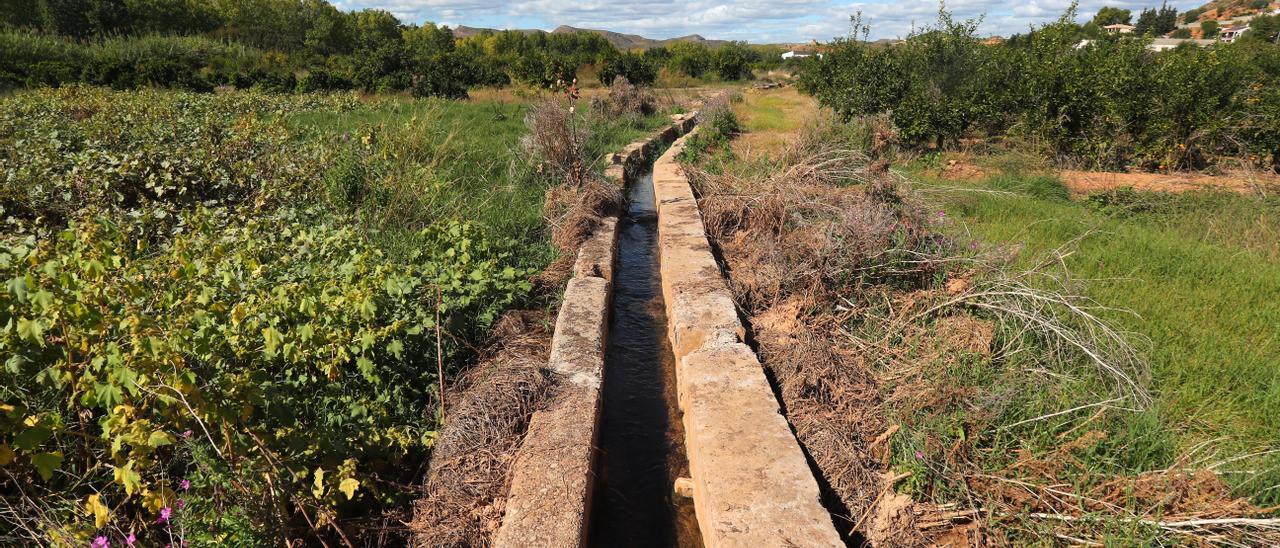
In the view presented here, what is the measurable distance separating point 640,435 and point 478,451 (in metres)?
1.01

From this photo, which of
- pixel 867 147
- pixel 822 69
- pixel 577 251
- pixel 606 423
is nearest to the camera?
pixel 606 423

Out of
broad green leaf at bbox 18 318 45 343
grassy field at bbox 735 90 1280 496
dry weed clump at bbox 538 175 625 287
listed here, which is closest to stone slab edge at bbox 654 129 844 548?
dry weed clump at bbox 538 175 625 287

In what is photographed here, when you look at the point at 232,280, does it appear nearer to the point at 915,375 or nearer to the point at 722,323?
the point at 722,323

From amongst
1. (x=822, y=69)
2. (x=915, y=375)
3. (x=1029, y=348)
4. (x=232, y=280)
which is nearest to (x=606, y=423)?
(x=915, y=375)

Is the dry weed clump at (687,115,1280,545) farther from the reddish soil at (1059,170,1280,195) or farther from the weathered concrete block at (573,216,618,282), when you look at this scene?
the reddish soil at (1059,170,1280,195)

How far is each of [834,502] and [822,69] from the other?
48.4 feet

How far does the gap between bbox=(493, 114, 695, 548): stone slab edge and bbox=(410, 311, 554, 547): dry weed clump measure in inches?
3.5

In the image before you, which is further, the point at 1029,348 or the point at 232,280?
the point at 1029,348

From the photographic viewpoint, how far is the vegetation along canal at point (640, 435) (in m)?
3.00

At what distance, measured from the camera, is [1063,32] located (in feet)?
31.2

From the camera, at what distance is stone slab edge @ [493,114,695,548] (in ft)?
8.22

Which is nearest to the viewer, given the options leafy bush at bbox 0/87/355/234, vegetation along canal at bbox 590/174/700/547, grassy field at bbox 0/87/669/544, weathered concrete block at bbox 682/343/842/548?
grassy field at bbox 0/87/669/544

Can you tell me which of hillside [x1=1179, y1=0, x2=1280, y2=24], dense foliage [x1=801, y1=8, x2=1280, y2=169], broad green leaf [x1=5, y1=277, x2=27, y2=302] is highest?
hillside [x1=1179, y1=0, x2=1280, y2=24]

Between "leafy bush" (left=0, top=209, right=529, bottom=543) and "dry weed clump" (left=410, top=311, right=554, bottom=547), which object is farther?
"dry weed clump" (left=410, top=311, right=554, bottom=547)
